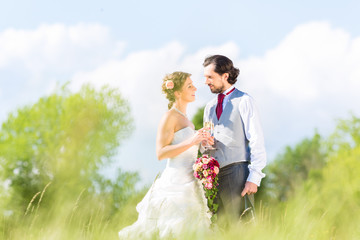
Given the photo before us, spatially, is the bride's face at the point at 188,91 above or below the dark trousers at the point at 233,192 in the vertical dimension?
above

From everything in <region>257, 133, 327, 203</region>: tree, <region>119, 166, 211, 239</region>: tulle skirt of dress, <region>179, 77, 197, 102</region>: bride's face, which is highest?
<region>179, 77, 197, 102</region>: bride's face

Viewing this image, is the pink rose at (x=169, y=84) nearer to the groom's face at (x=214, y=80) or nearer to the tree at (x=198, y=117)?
the groom's face at (x=214, y=80)

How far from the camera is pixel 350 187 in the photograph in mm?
20938

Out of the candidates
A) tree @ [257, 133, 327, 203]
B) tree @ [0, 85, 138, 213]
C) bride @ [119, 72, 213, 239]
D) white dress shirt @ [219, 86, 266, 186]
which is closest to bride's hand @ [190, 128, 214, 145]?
bride @ [119, 72, 213, 239]

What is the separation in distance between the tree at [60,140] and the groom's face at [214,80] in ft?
47.8

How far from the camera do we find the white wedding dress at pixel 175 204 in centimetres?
532

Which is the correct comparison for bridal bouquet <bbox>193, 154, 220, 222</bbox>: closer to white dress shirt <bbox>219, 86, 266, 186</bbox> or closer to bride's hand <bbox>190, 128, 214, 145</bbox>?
bride's hand <bbox>190, 128, 214, 145</bbox>

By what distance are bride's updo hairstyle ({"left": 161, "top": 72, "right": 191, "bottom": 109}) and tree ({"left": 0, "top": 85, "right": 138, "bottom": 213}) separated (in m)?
14.2

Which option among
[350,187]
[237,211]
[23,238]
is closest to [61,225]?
[23,238]

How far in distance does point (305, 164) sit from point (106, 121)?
23909 mm

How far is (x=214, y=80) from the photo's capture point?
5.88 meters

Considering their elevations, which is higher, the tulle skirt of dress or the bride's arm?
the bride's arm

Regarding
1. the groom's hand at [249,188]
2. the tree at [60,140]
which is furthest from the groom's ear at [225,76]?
the tree at [60,140]

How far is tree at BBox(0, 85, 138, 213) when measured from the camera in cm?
1992
